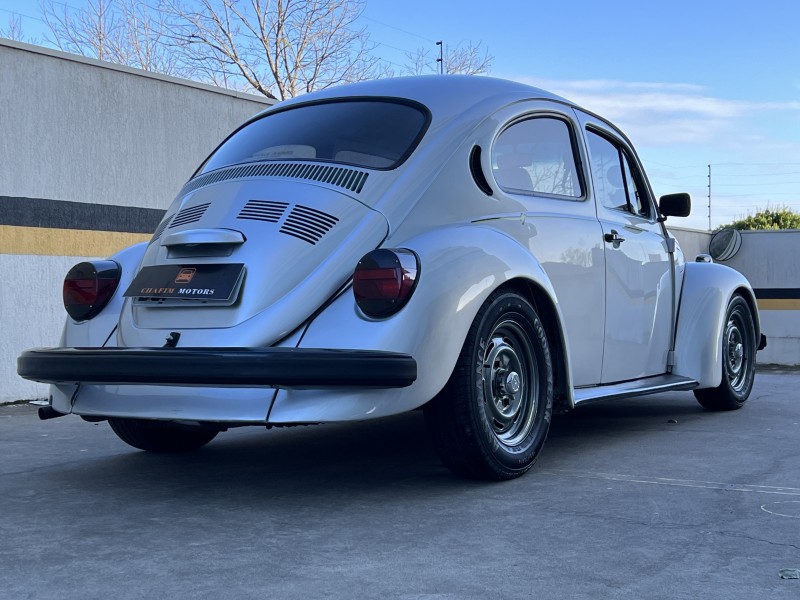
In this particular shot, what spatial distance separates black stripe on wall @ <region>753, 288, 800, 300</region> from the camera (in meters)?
18.6

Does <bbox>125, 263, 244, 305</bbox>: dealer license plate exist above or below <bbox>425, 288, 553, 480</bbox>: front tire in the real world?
above

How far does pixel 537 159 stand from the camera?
203 inches

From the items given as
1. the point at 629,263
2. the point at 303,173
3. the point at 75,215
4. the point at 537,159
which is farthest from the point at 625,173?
the point at 75,215

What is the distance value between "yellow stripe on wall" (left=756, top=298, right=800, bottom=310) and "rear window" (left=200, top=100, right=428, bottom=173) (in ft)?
50.6

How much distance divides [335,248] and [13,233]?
15.7 feet

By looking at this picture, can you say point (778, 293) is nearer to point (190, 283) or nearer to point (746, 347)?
point (746, 347)

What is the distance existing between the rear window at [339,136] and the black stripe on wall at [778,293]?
49.7ft

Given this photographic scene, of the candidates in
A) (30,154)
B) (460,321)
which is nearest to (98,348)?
(460,321)

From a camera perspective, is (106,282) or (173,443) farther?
(173,443)

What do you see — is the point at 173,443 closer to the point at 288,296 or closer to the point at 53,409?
the point at 53,409

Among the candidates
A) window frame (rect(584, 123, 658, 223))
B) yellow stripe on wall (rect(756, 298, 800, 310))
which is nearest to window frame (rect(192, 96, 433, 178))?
window frame (rect(584, 123, 658, 223))

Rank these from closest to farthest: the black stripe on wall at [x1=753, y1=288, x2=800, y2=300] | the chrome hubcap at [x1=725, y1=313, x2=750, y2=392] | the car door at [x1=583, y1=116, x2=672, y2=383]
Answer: the car door at [x1=583, y1=116, x2=672, y2=383]
the chrome hubcap at [x1=725, y1=313, x2=750, y2=392]
the black stripe on wall at [x1=753, y1=288, x2=800, y2=300]

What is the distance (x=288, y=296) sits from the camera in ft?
13.0

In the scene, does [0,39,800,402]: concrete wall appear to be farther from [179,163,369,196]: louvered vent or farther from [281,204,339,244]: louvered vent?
[281,204,339,244]: louvered vent
